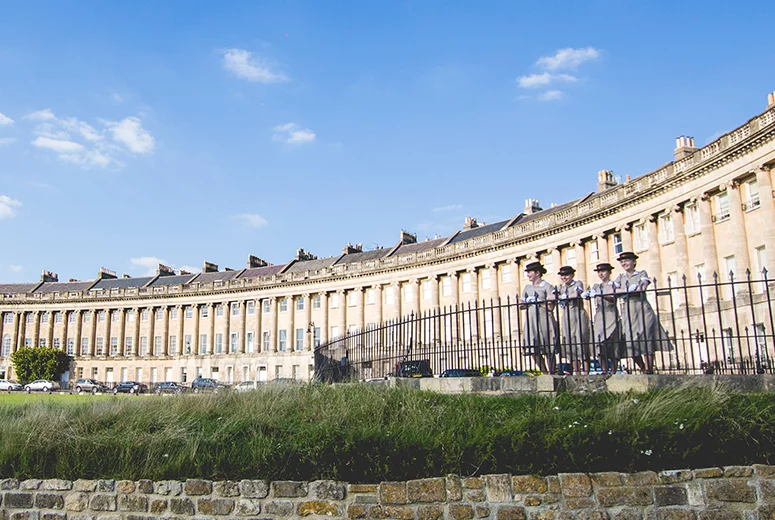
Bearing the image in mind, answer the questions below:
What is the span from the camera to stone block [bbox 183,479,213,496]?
9438mm

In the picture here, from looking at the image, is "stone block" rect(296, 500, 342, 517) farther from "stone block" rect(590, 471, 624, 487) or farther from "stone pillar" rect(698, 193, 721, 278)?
"stone pillar" rect(698, 193, 721, 278)

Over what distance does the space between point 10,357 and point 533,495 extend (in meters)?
88.3

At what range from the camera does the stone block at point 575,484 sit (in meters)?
8.47

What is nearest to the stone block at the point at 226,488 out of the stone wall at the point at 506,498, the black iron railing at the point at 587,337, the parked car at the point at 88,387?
the stone wall at the point at 506,498

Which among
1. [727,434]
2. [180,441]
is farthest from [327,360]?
[727,434]

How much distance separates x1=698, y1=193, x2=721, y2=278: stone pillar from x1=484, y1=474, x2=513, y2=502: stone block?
29.1 m

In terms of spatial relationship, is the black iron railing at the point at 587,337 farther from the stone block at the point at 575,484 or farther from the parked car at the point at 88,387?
the parked car at the point at 88,387

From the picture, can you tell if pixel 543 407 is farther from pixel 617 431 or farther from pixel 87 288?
pixel 87 288

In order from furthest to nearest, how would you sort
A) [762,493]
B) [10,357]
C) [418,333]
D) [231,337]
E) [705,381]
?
[10,357]
[231,337]
[418,333]
[705,381]
[762,493]

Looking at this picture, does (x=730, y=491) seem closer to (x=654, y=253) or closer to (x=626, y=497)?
(x=626, y=497)

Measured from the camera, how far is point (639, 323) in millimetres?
12109

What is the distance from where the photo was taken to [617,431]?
8828 millimetres

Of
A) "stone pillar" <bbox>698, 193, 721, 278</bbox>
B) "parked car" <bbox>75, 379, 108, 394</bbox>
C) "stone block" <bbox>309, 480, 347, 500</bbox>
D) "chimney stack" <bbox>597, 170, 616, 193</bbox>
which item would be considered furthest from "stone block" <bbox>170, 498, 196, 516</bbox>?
"parked car" <bbox>75, 379, 108, 394</bbox>

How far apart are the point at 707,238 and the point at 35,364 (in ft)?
237
